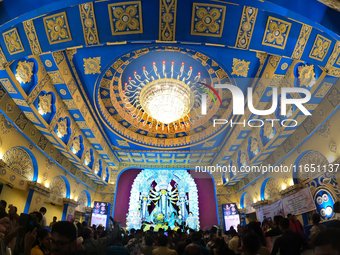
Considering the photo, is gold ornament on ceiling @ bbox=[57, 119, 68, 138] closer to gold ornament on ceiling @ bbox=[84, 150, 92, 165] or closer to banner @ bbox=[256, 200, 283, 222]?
gold ornament on ceiling @ bbox=[84, 150, 92, 165]

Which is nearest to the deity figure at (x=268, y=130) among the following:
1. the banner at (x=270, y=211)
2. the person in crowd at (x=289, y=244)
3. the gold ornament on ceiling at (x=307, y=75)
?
the gold ornament on ceiling at (x=307, y=75)

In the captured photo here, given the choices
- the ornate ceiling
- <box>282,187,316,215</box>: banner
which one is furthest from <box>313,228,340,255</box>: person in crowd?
<box>282,187,316,215</box>: banner

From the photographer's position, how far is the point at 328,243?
132cm

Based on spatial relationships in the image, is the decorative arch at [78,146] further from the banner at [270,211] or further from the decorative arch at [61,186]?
the banner at [270,211]

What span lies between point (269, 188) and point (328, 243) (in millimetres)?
10311

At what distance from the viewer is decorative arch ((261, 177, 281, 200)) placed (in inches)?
388

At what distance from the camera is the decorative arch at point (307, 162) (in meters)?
7.19

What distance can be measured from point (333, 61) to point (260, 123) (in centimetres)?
496

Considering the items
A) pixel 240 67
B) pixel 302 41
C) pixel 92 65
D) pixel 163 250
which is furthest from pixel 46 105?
pixel 302 41

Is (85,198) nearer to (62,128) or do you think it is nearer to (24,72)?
(62,128)

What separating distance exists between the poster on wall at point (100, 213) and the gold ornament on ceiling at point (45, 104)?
8068 mm

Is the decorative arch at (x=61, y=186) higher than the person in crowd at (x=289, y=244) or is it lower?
higher

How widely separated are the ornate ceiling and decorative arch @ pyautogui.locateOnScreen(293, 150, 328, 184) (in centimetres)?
66

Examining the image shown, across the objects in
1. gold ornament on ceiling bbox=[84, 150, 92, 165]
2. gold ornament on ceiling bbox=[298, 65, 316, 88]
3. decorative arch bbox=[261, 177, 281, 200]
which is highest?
gold ornament on ceiling bbox=[298, 65, 316, 88]
